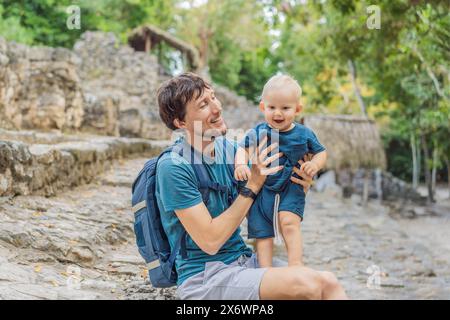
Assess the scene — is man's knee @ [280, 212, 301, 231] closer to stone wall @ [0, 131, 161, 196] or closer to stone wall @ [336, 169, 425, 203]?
stone wall @ [0, 131, 161, 196]

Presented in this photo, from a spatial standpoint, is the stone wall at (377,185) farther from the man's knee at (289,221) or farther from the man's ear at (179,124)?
the man's ear at (179,124)

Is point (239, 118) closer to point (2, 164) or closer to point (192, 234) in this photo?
point (2, 164)

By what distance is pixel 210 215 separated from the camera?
249 cm

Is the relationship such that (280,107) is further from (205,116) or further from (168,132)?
(168,132)

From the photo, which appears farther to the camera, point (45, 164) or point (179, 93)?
point (45, 164)

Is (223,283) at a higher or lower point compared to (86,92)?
lower

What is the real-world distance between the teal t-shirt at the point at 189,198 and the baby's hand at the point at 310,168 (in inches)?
13.0

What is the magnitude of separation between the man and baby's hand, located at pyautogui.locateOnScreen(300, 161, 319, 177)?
4 cm

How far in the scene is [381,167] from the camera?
1705 cm

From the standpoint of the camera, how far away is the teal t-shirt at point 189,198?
7.94 feet

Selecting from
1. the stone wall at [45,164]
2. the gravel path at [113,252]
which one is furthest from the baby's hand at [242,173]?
the stone wall at [45,164]

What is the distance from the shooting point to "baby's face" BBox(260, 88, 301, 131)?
8.64 ft

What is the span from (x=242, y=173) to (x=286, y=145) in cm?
40

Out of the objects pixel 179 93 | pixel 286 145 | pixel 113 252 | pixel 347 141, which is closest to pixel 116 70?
pixel 347 141
